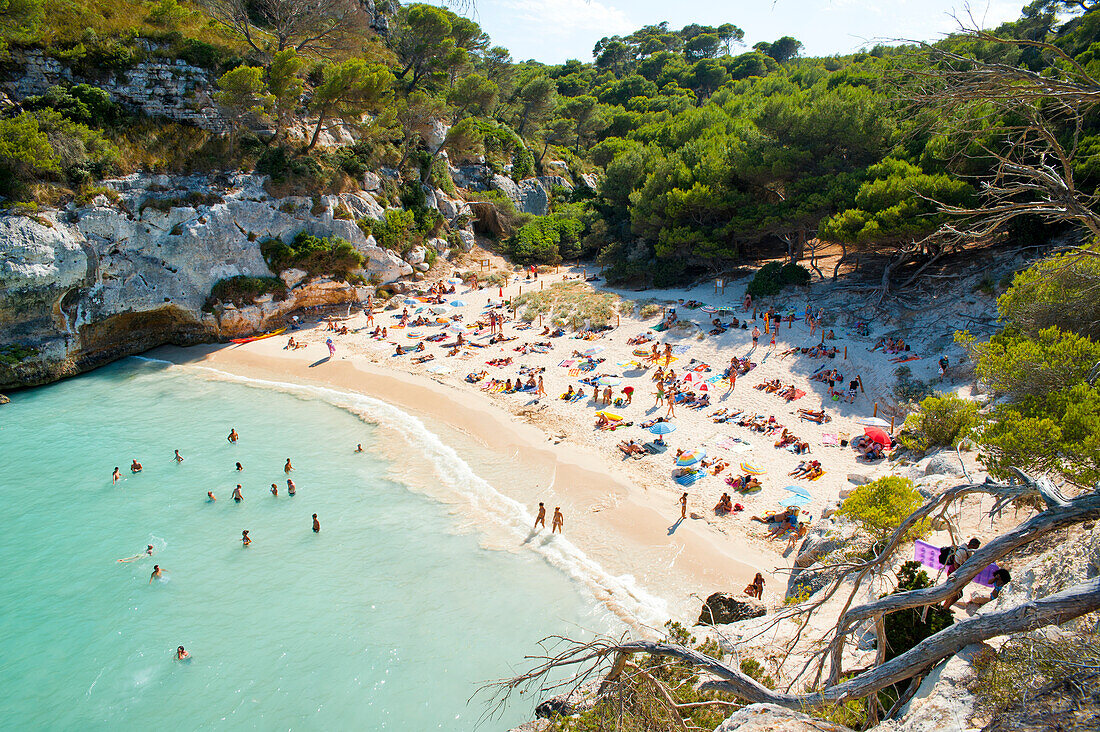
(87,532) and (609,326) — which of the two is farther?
(609,326)

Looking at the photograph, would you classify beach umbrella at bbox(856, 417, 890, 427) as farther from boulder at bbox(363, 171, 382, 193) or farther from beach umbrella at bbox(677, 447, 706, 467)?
boulder at bbox(363, 171, 382, 193)

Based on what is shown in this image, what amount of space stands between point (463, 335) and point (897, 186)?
19.6m

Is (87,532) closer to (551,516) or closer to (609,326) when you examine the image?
(551,516)

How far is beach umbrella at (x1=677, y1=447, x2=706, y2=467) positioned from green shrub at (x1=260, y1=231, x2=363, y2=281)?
21455mm

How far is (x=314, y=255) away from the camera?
29.0 meters

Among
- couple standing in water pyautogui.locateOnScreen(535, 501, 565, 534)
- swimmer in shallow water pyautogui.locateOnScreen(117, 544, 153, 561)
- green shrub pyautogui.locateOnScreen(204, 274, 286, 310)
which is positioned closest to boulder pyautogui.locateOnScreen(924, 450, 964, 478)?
couple standing in water pyautogui.locateOnScreen(535, 501, 565, 534)

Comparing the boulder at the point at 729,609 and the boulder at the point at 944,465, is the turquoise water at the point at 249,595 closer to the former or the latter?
the boulder at the point at 729,609

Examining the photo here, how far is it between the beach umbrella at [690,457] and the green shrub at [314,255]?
2145 cm

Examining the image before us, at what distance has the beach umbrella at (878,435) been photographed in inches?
627

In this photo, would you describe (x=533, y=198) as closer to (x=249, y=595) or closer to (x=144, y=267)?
(x=144, y=267)

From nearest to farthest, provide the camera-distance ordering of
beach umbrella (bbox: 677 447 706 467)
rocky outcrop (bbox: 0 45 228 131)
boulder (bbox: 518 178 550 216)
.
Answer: beach umbrella (bbox: 677 447 706 467) < rocky outcrop (bbox: 0 45 228 131) < boulder (bbox: 518 178 550 216)

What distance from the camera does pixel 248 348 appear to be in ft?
88.5

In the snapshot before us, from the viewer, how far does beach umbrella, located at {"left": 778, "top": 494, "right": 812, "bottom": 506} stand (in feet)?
46.4

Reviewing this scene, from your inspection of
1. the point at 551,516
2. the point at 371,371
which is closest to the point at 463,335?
the point at 371,371
